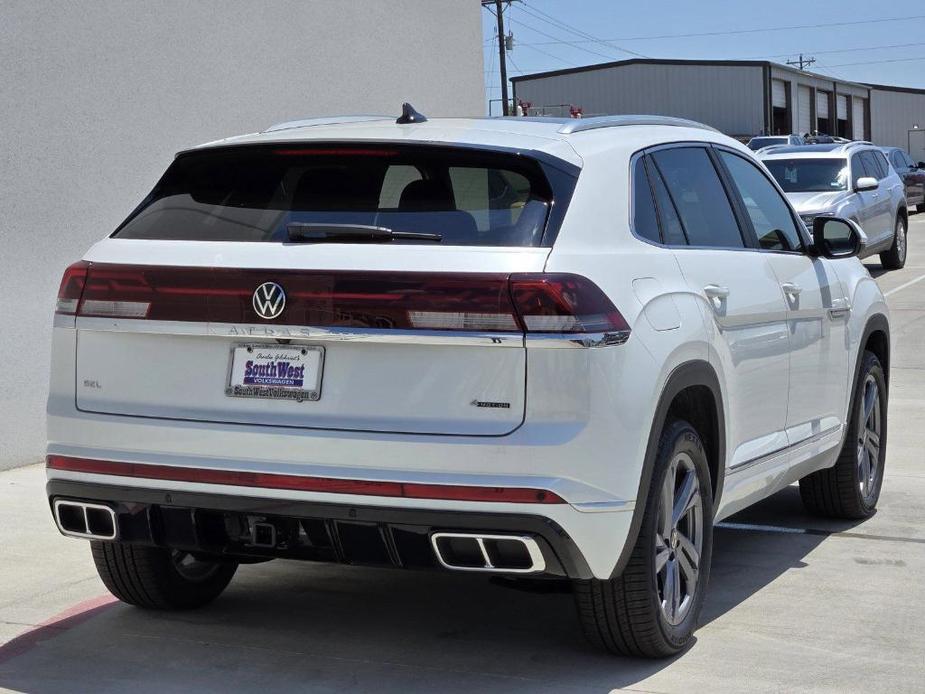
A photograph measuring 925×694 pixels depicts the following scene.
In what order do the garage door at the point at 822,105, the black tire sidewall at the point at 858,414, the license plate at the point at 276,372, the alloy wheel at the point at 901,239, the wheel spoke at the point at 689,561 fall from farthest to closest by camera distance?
the garage door at the point at 822,105 < the alloy wheel at the point at 901,239 < the black tire sidewall at the point at 858,414 < the wheel spoke at the point at 689,561 < the license plate at the point at 276,372

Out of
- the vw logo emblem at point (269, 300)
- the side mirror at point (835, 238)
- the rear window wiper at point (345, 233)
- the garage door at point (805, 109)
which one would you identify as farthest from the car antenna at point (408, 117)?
the garage door at point (805, 109)

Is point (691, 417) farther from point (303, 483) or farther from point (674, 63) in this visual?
point (674, 63)

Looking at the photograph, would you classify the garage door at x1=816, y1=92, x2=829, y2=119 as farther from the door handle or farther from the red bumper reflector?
the red bumper reflector

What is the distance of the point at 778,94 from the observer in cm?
6006

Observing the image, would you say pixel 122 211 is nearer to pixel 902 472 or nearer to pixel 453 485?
pixel 902 472

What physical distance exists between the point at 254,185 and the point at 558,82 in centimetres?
6111

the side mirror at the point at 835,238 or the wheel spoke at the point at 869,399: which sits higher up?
the side mirror at the point at 835,238

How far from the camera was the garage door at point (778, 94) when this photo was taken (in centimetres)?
5900

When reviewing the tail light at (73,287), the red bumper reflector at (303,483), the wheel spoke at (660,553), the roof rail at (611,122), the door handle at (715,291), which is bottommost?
the wheel spoke at (660,553)

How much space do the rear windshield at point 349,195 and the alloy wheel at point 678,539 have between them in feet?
3.25

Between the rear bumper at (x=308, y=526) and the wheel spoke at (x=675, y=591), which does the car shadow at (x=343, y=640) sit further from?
the rear bumper at (x=308, y=526)

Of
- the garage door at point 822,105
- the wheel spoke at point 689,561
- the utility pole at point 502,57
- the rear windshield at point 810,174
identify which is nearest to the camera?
the wheel spoke at point 689,561

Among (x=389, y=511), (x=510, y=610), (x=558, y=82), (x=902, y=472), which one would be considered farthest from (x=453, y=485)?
(x=558, y=82)

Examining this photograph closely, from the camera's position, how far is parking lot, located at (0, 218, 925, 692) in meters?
4.65
